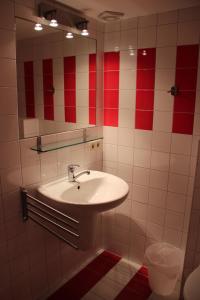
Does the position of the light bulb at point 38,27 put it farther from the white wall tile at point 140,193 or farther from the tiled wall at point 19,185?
the white wall tile at point 140,193

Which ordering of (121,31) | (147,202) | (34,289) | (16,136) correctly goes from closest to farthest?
(16,136), (34,289), (121,31), (147,202)

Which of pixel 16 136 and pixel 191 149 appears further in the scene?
pixel 191 149

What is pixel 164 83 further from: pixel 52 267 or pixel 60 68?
pixel 52 267

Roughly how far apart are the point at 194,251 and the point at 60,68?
1.74m

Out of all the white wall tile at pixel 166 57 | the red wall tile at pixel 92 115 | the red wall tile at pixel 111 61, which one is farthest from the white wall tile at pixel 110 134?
the white wall tile at pixel 166 57

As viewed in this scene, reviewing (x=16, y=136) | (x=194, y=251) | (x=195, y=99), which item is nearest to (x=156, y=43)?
(x=195, y=99)

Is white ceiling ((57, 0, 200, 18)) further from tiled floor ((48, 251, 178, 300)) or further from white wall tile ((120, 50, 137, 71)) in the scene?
tiled floor ((48, 251, 178, 300))

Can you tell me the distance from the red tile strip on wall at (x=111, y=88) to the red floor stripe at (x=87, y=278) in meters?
1.29

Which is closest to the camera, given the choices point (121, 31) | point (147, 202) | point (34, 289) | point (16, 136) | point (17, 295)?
point (16, 136)

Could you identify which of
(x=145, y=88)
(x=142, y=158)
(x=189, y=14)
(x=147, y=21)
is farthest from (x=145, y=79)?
(x=142, y=158)

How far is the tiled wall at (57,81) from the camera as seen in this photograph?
1.66 m

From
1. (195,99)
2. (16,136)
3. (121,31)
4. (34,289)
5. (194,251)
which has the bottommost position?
(34,289)

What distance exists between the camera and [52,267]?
202 centimetres

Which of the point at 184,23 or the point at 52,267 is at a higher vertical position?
the point at 184,23
